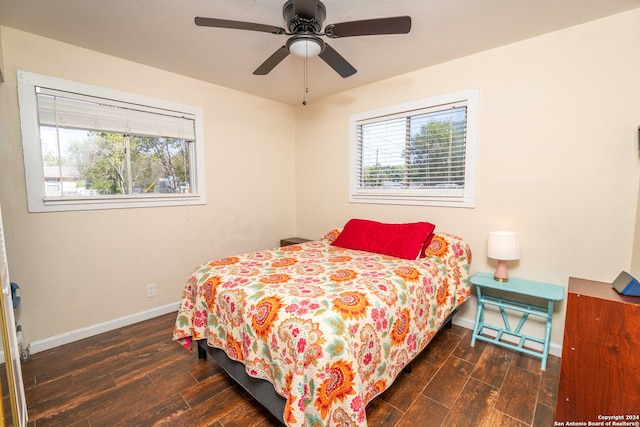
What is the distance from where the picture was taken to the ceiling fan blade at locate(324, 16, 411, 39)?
1.49 meters

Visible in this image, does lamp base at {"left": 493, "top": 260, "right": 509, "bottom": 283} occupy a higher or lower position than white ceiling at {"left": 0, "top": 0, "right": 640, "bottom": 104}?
lower

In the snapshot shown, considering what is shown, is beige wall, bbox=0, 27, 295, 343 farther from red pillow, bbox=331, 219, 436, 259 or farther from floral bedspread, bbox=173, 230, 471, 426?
red pillow, bbox=331, 219, 436, 259

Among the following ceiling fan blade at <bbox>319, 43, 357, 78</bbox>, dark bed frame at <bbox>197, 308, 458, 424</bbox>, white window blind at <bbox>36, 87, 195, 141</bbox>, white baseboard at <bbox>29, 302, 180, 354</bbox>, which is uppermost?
ceiling fan blade at <bbox>319, 43, 357, 78</bbox>

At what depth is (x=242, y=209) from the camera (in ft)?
11.4

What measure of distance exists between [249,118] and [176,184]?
48.0 inches

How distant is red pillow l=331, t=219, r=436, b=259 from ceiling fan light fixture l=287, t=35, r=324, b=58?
1626 millimetres

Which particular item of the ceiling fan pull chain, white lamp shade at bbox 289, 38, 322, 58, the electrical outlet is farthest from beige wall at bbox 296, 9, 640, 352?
the electrical outlet

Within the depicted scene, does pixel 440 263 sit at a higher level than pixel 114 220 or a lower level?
lower

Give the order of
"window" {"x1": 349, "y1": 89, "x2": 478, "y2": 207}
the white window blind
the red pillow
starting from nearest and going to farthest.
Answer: the white window blind
the red pillow
"window" {"x1": 349, "y1": 89, "x2": 478, "y2": 207}

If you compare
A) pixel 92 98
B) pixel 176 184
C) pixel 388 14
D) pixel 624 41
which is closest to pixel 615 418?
pixel 624 41

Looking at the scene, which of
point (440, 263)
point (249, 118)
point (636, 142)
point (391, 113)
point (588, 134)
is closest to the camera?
point (636, 142)

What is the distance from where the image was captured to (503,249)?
2.14m

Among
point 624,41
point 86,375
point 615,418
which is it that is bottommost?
point 86,375

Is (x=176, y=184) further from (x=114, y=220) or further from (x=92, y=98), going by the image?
(x=92, y=98)
